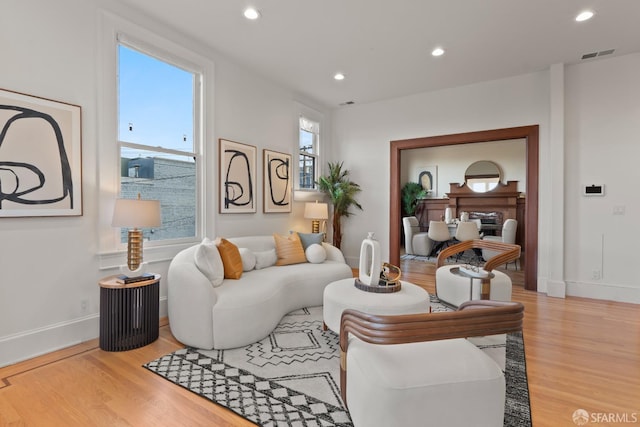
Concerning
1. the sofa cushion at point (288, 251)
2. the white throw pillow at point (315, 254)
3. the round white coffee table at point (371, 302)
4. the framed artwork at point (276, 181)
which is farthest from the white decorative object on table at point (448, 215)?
the round white coffee table at point (371, 302)

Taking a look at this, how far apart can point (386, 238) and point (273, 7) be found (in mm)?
4119

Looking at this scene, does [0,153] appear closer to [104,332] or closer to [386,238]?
[104,332]

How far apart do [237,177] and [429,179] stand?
6.43m

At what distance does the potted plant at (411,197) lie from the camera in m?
8.96

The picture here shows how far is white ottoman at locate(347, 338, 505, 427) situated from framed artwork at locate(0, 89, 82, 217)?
2.74 meters

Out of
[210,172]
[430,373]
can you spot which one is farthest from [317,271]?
[430,373]

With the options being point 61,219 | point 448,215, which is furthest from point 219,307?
point 448,215

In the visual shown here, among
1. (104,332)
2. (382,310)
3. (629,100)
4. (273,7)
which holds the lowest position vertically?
(104,332)

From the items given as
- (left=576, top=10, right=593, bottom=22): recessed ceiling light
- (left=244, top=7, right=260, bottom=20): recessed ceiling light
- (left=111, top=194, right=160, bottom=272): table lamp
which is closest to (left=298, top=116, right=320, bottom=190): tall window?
(left=244, top=7, right=260, bottom=20): recessed ceiling light

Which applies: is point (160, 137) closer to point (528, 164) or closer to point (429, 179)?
point (528, 164)

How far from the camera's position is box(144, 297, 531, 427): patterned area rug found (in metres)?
1.85

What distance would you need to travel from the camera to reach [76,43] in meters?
2.78

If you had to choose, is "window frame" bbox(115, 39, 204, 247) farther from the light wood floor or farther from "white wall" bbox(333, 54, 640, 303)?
"white wall" bbox(333, 54, 640, 303)

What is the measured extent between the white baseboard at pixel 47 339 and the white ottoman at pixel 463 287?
3608 mm
